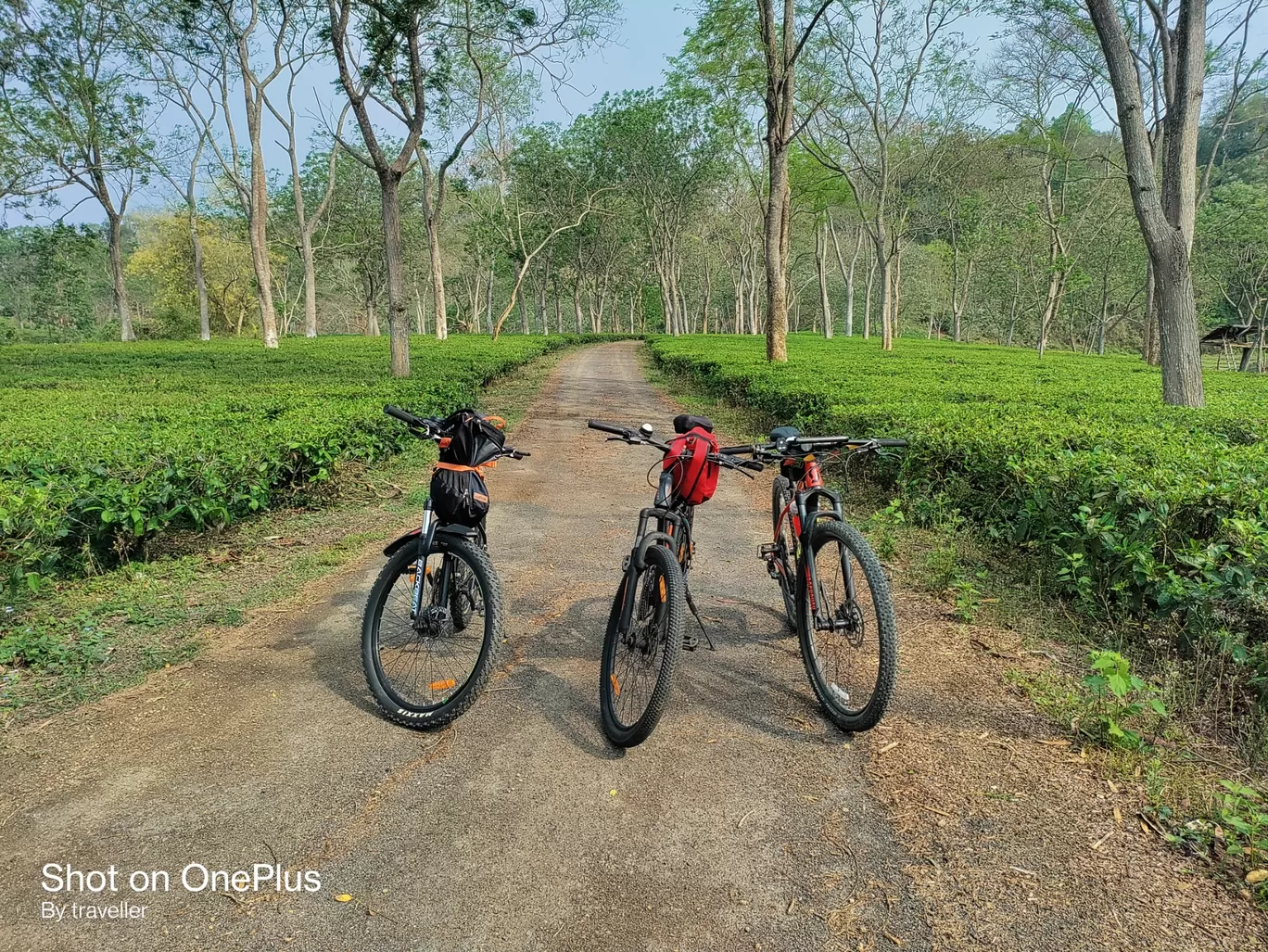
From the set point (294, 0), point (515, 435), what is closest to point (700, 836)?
point (515, 435)

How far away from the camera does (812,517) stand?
308 centimetres

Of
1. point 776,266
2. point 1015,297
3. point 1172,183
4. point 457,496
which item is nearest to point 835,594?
point 457,496

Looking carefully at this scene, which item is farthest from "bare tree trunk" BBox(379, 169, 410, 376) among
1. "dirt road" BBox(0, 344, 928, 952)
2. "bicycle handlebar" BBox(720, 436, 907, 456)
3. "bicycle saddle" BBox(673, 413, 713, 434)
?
"bicycle handlebar" BBox(720, 436, 907, 456)

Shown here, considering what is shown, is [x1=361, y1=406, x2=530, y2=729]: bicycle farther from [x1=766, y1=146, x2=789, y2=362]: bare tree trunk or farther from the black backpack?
[x1=766, y1=146, x2=789, y2=362]: bare tree trunk

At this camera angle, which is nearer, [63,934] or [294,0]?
[63,934]

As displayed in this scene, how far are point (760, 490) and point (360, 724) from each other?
5.31 meters

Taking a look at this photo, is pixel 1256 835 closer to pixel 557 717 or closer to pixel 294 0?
pixel 557 717

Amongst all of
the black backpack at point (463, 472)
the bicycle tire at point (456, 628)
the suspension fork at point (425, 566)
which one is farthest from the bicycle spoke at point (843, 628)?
the suspension fork at point (425, 566)

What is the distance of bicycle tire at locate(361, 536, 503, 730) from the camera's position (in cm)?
283

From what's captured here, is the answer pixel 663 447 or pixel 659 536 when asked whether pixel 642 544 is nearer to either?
pixel 659 536

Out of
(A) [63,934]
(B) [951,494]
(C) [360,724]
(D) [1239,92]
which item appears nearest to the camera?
(A) [63,934]

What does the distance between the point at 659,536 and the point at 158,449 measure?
409 centimetres

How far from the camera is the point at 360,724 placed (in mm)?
2947

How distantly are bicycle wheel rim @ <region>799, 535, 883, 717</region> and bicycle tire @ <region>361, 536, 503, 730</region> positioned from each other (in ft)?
4.61
